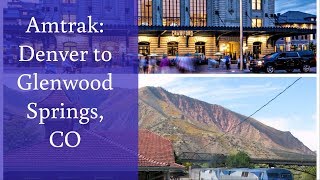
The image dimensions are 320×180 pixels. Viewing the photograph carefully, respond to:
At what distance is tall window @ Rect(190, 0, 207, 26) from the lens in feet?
23.1

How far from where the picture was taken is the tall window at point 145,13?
6422mm

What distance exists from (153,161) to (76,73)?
33.4 inches

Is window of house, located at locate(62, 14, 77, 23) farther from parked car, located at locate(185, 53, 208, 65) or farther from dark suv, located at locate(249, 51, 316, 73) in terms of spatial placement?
dark suv, located at locate(249, 51, 316, 73)

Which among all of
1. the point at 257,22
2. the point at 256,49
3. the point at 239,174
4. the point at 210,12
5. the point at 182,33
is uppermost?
the point at 210,12

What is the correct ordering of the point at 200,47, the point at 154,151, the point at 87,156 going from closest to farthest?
the point at 87,156, the point at 154,151, the point at 200,47

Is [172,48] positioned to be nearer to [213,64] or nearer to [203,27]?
[203,27]

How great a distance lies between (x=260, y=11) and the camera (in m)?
7.64

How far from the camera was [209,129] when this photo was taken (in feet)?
19.2

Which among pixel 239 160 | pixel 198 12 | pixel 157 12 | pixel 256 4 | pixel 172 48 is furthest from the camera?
pixel 198 12

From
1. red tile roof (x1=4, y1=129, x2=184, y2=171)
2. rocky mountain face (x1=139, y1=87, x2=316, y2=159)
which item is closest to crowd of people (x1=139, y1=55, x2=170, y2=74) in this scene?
rocky mountain face (x1=139, y1=87, x2=316, y2=159)

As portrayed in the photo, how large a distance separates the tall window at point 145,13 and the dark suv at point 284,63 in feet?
4.17

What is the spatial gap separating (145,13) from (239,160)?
1.70m

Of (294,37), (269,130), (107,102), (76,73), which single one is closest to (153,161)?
(107,102)

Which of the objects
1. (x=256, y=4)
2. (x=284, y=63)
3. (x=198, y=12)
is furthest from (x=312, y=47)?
(x=198, y=12)
